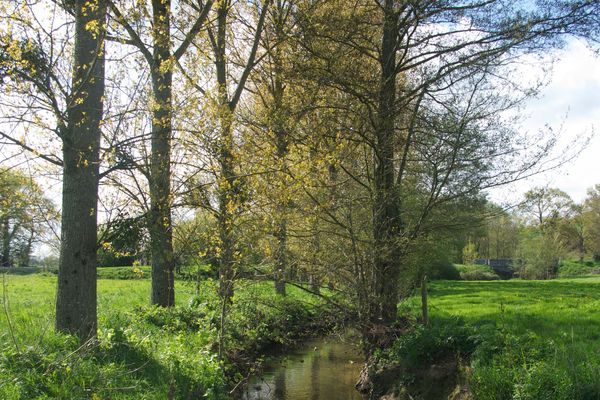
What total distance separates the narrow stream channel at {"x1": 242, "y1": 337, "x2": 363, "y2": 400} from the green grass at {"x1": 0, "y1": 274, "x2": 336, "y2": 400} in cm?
53

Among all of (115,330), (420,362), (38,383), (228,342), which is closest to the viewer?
(38,383)

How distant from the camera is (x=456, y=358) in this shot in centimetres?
729

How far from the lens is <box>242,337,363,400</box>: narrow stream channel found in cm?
898

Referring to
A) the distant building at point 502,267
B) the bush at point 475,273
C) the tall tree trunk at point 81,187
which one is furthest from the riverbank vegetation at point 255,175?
the distant building at point 502,267

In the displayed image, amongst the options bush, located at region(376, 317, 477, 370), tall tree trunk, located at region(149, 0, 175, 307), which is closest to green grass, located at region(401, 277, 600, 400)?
bush, located at region(376, 317, 477, 370)

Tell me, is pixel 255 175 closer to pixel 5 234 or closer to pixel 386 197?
pixel 386 197

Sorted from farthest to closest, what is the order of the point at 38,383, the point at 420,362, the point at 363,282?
1. the point at 363,282
2. the point at 420,362
3. the point at 38,383

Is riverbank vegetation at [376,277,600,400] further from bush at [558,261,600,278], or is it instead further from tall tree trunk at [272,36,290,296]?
bush at [558,261,600,278]

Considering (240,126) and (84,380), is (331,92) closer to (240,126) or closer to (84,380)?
(240,126)

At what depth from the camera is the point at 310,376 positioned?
1018 cm

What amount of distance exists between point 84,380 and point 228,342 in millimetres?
4260

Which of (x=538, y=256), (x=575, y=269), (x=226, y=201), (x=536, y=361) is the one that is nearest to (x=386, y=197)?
(x=226, y=201)

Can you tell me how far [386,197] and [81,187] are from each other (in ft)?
16.7

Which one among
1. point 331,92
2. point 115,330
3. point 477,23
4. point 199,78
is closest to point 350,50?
point 331,92
